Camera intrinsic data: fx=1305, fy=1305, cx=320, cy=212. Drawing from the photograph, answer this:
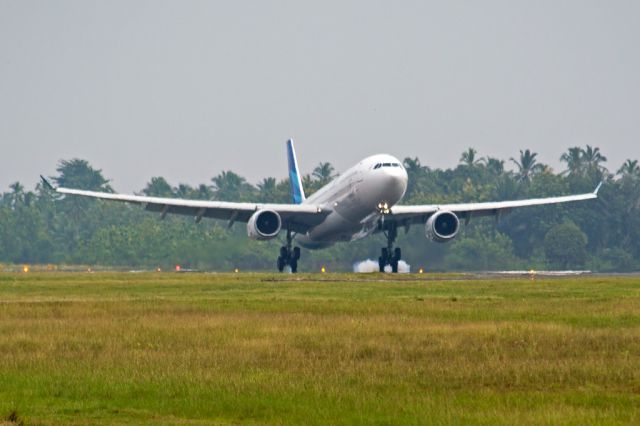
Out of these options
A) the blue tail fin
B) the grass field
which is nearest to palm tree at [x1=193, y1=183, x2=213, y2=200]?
the blue tail fin

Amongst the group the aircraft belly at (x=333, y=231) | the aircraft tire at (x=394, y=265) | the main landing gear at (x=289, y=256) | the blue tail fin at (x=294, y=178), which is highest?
the blue tail fin at (x=294, y=178)

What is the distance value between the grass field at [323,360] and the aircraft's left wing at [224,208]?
31.2 metres

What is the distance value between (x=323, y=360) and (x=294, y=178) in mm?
78161

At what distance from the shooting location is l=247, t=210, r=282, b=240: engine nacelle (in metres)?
76.2

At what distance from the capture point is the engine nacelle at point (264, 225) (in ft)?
250

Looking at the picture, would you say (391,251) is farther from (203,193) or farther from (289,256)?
(203,193)

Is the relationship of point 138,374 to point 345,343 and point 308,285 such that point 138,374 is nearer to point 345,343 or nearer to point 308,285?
point 345,343

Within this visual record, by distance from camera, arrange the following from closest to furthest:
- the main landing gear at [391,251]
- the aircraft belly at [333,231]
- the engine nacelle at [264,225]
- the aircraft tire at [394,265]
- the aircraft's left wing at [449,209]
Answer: the engine nacelle at [264,225]
the aircraft belly at [333,231]
the aircraft's left wing at [449,209]
the main landing gear at [391,251]
the aircraft tire at [394,265]

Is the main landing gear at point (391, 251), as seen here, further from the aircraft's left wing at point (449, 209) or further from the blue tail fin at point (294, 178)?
the blue tail fin at point (294, 178)

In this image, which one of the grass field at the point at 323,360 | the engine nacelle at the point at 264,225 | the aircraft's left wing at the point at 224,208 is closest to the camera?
the grass field at the point at 323,360

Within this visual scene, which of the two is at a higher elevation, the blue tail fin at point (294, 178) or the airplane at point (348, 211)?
the blue tail fin at point (294, 178)

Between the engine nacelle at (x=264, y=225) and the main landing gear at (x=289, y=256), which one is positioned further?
the main landing gear at (x=289, y=256)

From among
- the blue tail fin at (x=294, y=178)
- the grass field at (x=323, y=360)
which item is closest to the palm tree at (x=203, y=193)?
the blue tail fin at (x=294, y=178)

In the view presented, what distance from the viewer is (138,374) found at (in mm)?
24578
